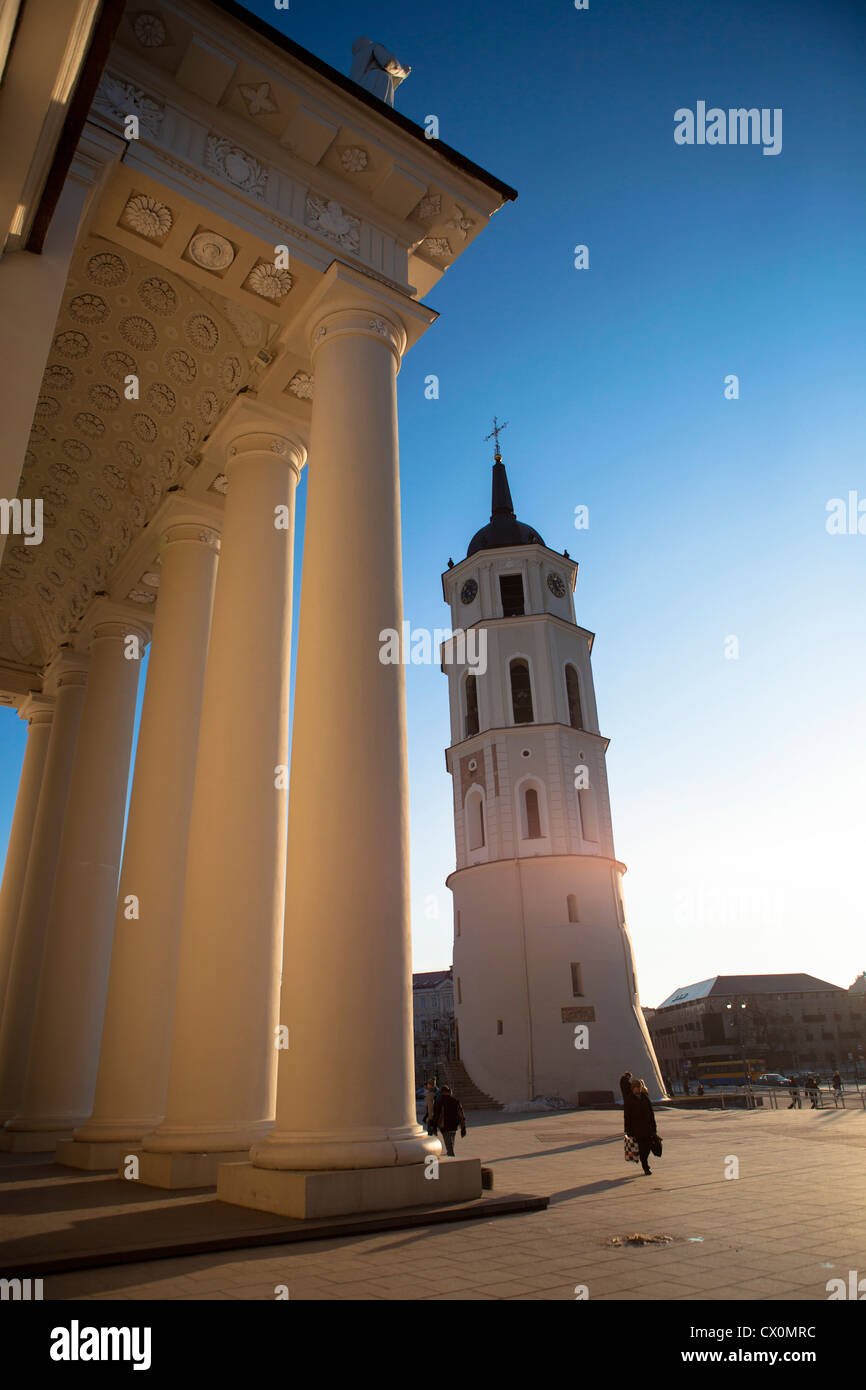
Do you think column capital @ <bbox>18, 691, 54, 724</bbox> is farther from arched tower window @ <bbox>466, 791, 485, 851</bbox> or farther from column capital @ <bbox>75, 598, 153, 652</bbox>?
arched tower window @ <bbox>466, 791, 485, 851</bbox>

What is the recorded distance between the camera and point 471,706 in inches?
2126

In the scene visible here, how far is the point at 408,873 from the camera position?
8938mm

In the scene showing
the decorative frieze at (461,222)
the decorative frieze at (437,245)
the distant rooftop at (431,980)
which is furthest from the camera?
the distant rooftop at (431,980)

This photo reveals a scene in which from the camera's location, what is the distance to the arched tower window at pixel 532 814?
48031mm

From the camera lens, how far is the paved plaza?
5113 mm

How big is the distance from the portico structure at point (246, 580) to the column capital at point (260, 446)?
0.04m

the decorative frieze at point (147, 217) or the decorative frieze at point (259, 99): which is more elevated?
the decorative frieze at point (259, 99)

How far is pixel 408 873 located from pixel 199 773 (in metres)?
4.06

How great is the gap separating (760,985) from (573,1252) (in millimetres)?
139358

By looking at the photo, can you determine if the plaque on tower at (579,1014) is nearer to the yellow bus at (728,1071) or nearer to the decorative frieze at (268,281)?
the yellow bus at (728,1071)

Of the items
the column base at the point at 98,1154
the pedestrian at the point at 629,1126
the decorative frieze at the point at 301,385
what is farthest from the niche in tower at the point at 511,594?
the column base at the point at 98,1154

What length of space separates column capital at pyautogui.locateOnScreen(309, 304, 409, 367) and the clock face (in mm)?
45785
